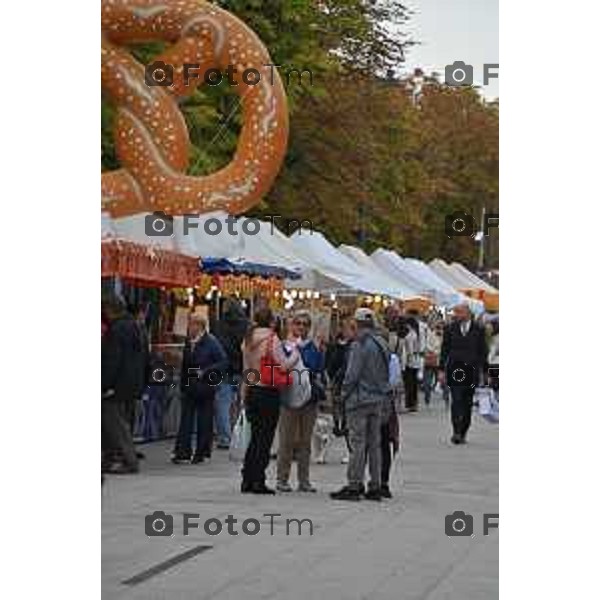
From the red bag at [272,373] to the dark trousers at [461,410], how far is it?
4.51 meters

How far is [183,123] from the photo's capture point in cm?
917

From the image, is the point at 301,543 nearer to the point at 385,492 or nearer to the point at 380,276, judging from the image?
the point at 385,492

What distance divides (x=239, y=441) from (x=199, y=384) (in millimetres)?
597

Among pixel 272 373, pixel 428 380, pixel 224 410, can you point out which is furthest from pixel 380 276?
pixel 272 373

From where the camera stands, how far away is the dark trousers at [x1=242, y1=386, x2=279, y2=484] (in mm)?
11112

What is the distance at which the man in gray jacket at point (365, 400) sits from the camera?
34.8 ft

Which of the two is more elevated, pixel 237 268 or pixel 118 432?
pixel 237 268

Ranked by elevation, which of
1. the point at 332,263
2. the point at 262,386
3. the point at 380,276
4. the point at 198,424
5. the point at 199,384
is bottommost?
the point at 198,424

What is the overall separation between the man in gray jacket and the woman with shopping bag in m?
0.52

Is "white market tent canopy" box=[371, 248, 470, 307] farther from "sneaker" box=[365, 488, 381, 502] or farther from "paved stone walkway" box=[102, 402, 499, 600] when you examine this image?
"sneaker" box=[365, 488, 381, 502]

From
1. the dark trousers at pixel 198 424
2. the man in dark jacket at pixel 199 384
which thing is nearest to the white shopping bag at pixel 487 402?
the man in dark jacket at pixel 199 384

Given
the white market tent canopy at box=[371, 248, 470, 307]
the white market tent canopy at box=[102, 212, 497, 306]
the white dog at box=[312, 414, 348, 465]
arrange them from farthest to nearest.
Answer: the white market tent canopy at box=[371, 248, 470, 307] < the white dog at box=[312, 414, 348, 465] < the white market tent canopy at box=[102, 212, 497, 306]

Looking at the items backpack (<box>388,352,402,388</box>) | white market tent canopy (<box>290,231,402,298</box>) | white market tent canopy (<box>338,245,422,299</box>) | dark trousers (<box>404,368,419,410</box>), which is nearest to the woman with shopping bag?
backpack (<box>388,352,402,388</box>)
